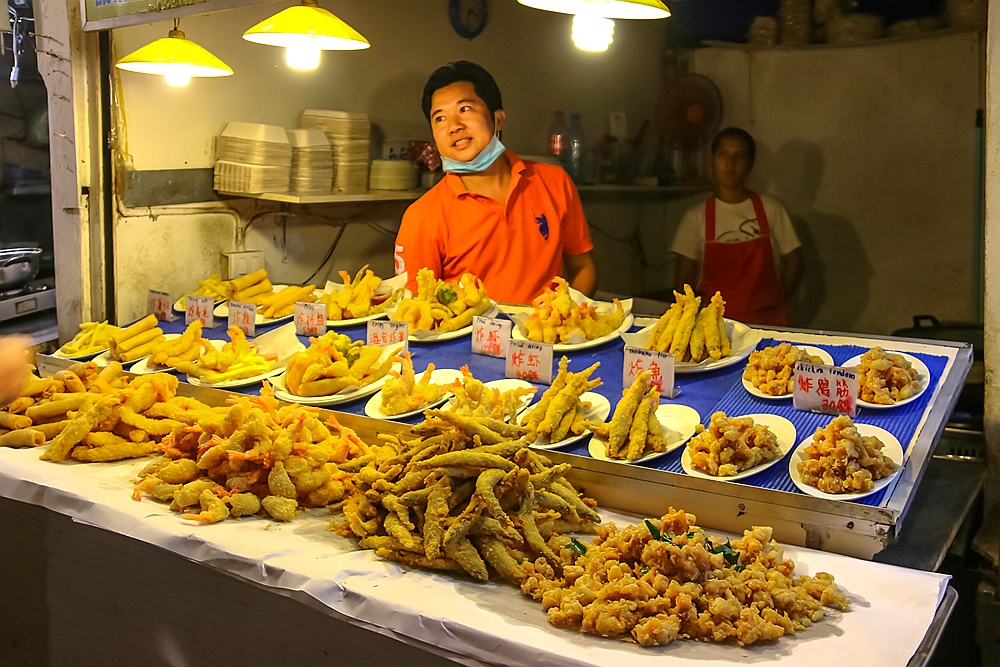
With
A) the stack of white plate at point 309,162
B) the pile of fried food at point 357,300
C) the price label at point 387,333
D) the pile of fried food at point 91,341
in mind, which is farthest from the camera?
A: the stack of white plate at point 309,162

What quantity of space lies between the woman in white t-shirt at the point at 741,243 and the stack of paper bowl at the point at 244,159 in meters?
1.88

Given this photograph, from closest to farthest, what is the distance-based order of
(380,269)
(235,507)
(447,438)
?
(447,438), (235,507), (380,269)

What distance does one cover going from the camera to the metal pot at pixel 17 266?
151 inches

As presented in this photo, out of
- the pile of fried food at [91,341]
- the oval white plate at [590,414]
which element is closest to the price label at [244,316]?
the pile of fried food at [91,341]

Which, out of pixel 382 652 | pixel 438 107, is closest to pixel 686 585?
pixel 382 652

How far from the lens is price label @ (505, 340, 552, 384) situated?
2.47 m

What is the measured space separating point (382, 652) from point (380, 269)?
3.60m

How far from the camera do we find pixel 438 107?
387cm

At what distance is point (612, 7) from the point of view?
213 centimetres

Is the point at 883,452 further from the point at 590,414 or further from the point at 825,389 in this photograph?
the point at 590,414

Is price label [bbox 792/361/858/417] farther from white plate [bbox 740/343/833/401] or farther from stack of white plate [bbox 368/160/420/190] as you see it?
stack of white plate [bbox 368/160/420/190]

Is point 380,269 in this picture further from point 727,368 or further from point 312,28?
point 727,368

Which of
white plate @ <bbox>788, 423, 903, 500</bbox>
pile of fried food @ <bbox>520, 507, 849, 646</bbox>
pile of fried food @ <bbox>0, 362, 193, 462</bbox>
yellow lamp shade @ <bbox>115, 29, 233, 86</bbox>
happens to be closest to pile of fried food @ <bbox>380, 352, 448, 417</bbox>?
pile of fried food @ <bbox>0, 362, 193, 462</bbox>

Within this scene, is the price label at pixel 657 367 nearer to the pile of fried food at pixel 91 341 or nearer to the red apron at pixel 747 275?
the red apron at pixel 747 275
